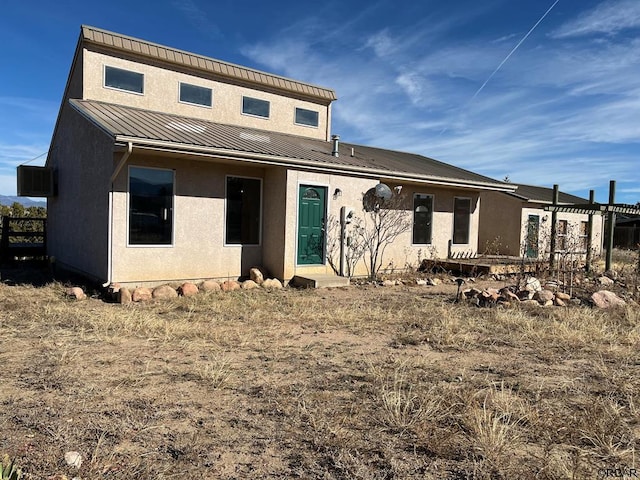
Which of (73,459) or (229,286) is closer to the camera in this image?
(73,459)

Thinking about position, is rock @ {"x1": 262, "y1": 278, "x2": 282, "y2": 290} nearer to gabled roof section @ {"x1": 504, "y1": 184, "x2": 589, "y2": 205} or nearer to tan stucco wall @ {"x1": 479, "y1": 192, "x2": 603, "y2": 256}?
tan stucco wall @ {"x1": 479, "y1": 192, "x2": 603, "y2": 256}

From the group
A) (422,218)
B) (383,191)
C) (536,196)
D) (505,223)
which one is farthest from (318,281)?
(536,196)

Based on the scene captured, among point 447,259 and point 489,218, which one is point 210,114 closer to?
point 447,259

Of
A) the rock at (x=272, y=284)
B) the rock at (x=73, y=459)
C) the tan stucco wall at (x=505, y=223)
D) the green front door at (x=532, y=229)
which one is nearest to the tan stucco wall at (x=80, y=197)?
the rock at (x=272, y=284)

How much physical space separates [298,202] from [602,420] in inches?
300

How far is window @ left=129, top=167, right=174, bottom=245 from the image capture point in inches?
347

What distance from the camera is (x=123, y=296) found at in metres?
8.09

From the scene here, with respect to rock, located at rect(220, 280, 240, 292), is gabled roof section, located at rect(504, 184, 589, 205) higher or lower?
higher

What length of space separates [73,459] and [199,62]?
11336 millimetres

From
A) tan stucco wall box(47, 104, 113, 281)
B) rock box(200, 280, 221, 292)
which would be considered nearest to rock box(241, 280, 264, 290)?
rock box(200, 280, 221, 292)

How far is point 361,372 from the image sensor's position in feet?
15.0

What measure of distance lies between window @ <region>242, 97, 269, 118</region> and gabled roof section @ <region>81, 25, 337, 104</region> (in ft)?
1.61

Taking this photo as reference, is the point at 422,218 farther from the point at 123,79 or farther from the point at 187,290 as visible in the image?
the point at 123,79

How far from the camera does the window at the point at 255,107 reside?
43.2ft
